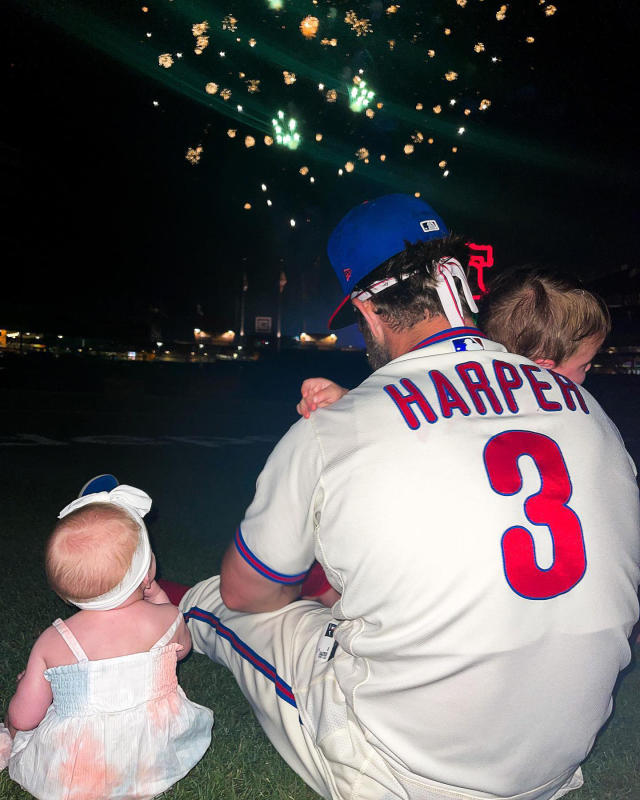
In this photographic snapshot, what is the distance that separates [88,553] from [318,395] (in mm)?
796

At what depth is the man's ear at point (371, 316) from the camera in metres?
2.11

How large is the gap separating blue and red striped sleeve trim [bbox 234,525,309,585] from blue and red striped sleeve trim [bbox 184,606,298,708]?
1.18ft

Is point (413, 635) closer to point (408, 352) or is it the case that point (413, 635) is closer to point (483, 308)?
point (408, 352)

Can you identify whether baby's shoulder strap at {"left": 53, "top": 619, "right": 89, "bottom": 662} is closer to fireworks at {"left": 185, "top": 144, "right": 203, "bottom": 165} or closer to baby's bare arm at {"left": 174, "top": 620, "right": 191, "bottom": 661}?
baby's bare arm at {"left": 174, "top": 620, "right": 191, "bottom": 661}

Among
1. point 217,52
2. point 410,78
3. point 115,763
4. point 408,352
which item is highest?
point 217,52

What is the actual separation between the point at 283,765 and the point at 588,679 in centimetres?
117

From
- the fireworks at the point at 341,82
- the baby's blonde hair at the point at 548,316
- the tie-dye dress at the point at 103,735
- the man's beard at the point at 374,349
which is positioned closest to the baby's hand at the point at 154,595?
the tie-dye dress at the point at 103,735

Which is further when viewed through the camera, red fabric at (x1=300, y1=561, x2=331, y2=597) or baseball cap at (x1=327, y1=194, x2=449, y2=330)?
red fabric at (x1=300, y1=561, x2=331, y2=597)

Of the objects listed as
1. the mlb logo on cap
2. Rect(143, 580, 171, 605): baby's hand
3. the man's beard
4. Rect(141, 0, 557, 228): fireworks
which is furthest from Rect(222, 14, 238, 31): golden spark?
the mlb logo on cap

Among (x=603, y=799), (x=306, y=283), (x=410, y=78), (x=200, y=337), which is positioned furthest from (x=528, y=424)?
(x=200, y=337)

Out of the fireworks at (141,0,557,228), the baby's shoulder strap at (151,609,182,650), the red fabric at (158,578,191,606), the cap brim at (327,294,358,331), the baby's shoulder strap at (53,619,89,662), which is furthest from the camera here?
the fireworks at (141,0,557,228)

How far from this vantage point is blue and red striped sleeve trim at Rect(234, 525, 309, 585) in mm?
1927

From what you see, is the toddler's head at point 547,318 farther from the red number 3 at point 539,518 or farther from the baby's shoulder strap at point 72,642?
the baby's shoulder strap at point 72,642

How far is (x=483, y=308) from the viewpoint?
2764 millimetres
